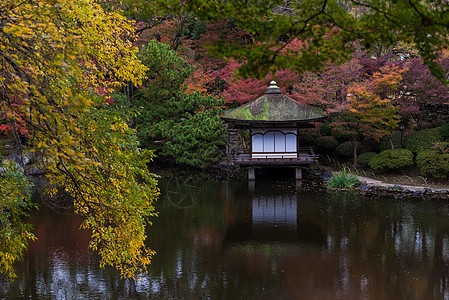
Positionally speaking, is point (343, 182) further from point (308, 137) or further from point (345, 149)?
point (308, 137)

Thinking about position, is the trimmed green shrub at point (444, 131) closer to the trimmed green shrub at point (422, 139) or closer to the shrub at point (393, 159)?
the trimmed green shrub at point (422, 139)

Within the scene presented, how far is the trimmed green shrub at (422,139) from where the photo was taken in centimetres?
1881

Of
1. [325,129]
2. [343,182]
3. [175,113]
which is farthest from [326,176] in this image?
[175,113]

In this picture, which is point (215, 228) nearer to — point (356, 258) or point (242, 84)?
point (356, 258)

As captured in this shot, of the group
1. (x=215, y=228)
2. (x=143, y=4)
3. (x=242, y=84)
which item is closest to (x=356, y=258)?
(x=215, y=228)

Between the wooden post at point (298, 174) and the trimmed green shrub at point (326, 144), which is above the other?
the trimmed green shrub at point (326, 144)

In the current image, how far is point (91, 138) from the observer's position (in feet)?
16.8

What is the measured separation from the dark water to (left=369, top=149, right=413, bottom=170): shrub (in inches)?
139

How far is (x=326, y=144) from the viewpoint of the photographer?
22984mm

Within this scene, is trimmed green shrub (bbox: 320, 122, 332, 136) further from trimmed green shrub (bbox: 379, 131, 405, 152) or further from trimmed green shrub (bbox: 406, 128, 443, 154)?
trimmed green shrub (bbox: 406, 128, 443, 154)

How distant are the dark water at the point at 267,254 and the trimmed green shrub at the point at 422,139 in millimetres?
4957

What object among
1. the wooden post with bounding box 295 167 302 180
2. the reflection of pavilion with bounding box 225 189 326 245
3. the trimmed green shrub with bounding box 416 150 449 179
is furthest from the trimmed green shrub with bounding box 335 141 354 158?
the reflection of pavilion with bounding box 225 189 326 245

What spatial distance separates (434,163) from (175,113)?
12.0m

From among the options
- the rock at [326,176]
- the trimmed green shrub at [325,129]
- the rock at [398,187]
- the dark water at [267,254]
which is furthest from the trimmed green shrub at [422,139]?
the dark water at [267,254]
